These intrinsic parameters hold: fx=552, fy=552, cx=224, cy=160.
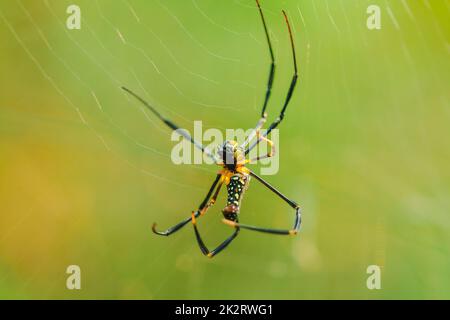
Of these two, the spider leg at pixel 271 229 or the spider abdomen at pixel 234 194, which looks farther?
the spider abdomen at pixel 234 194

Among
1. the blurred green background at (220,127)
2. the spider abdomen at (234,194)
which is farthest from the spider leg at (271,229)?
the blurred green background at (220,127)

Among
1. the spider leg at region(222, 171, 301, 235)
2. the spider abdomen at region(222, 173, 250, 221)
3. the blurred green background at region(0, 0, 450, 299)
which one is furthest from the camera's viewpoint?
the blurred green background at region(0, 0, 450, 299)

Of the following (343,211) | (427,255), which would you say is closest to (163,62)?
(343,211)

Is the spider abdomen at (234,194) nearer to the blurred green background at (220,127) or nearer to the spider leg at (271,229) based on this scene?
the spider leg at (271,229)

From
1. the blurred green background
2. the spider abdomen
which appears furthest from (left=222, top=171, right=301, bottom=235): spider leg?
the blurred green background

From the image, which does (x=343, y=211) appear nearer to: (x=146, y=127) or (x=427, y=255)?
(x=427, y=255)

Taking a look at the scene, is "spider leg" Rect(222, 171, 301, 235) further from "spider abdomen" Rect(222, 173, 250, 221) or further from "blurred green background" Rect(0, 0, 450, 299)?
"blurred green background" Rect(0, 0, 450, 299)
